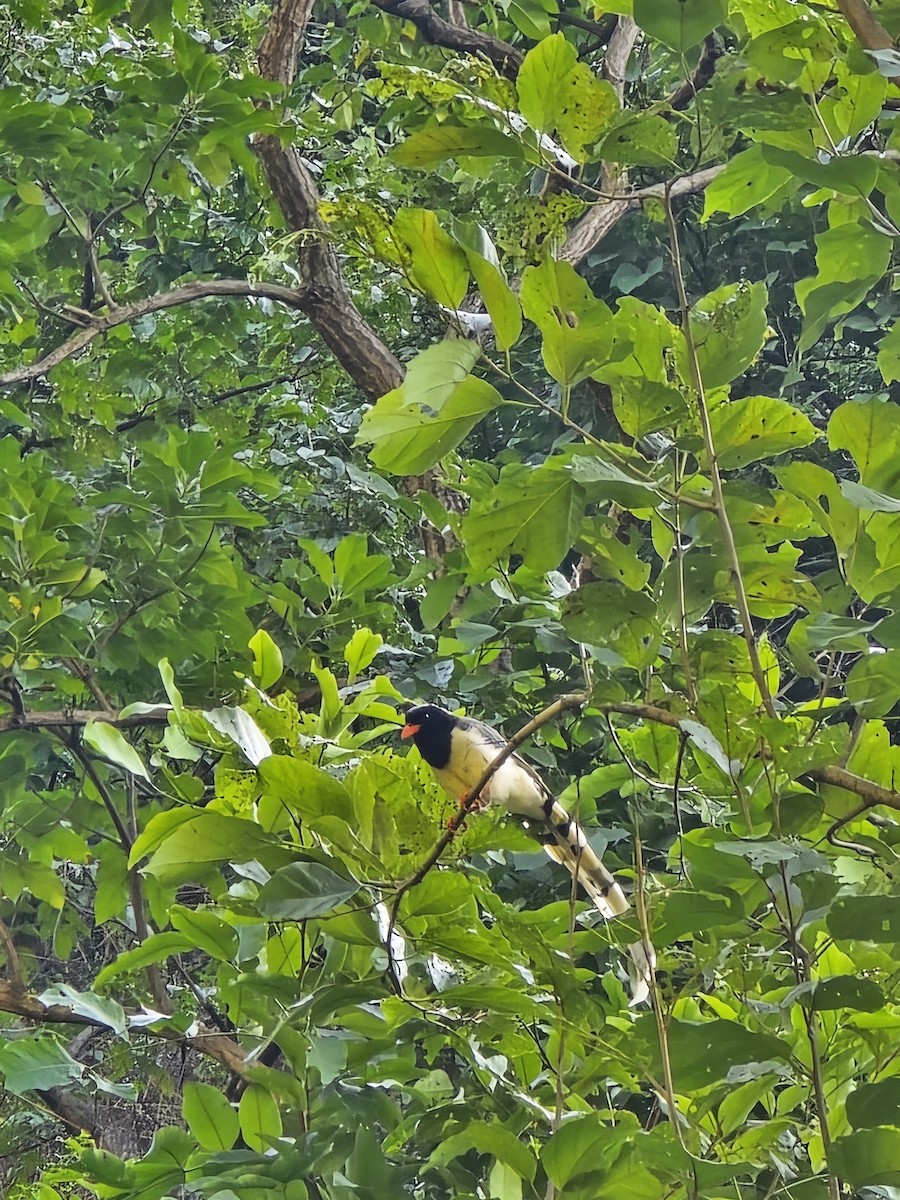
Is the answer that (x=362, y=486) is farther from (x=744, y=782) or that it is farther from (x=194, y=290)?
(x=744, y=782)

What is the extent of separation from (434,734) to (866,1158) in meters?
1.29

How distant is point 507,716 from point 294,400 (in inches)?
65.0

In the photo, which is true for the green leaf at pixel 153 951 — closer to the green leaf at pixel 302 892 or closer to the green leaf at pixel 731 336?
the green leaf at pixel 302 892

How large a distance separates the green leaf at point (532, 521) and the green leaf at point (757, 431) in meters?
0.11

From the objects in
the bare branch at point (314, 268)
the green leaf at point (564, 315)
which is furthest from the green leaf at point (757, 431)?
the bare branch at point (314, 268)

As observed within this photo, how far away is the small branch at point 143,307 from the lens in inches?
85.2

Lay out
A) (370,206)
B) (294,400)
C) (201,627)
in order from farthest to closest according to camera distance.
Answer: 1. (294,400)
2. (201,627)
3. (370,206)

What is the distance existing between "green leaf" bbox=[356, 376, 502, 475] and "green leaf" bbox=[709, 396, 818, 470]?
156mm

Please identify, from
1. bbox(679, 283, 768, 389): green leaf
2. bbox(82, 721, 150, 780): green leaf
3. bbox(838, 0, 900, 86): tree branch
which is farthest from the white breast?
bbox(838, 0, 900, 86): tree branch

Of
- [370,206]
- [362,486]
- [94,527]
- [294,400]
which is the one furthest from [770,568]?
[294,400]

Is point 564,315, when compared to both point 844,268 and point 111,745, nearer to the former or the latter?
point 844,268

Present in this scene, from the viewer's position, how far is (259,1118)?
2.65ft

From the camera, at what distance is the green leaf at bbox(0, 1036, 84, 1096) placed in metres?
0.91

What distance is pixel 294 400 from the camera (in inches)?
123
